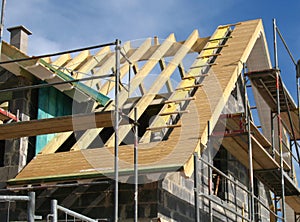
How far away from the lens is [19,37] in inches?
474

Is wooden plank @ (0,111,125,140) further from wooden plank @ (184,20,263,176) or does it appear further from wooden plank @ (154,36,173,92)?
wooden plank @ (154,36,173,92)

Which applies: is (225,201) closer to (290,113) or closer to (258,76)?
(258,76)

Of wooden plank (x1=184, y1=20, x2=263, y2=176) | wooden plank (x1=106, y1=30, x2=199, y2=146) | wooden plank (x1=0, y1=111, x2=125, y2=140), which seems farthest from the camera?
wooden plank (x1=106, y1=30, x2=199, y2=146)

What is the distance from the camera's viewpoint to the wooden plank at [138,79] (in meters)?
10.9

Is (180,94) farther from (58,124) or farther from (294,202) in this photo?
(294,202)

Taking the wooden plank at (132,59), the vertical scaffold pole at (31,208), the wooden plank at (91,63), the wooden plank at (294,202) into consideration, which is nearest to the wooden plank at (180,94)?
the wooden plank at (132,59)

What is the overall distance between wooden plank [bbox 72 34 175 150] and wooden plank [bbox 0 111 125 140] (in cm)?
129

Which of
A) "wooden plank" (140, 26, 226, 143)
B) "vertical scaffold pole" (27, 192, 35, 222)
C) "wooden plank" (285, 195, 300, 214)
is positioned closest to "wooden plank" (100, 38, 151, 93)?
"wooden plank" (140, 26, 226, 143)

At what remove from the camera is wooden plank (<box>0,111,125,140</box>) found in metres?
9.12

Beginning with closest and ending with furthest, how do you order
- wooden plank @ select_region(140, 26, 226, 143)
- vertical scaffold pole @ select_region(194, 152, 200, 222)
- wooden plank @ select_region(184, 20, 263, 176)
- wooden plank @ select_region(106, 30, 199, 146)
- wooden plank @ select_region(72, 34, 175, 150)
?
1. vertical scaffold pole @ select_region(194, 152, 200, 222)
2. wooden plank @ select_region(184, 20, 263, 176)
3. wooden plank @ select_region(140, 26, 226, 143)
4. wooden plank @ select_region(106, 30, 199, 146)
5. wooden plank @ select_region(72, 34, 175, 150)

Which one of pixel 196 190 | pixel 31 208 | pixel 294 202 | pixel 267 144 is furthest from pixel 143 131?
pixel 31 208

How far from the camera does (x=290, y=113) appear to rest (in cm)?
1499

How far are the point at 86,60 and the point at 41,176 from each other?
4.71 m

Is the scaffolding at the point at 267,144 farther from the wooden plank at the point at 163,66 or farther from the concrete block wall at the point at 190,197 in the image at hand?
the wooden plank at the point at 163,66
